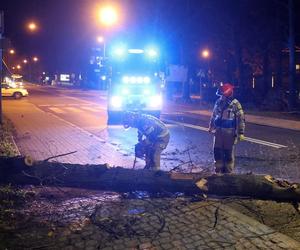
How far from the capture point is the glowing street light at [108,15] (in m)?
24.8

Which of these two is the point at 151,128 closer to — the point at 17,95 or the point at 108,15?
the point at 108,15

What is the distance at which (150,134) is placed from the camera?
738 centimetres

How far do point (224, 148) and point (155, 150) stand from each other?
4.44 ft

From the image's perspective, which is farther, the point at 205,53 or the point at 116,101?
the point at 205,53

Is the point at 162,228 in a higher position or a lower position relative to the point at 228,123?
lower

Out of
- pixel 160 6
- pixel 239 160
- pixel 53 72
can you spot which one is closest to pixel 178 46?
pixel 160 6

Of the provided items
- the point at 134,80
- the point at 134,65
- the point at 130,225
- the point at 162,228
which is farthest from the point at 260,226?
the point at 134,65

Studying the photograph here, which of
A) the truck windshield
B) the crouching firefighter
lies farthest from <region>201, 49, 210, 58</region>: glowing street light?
the crouching firefighter

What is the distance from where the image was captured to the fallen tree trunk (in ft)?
20.4

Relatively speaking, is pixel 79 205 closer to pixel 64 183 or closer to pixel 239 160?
pixel 64 183

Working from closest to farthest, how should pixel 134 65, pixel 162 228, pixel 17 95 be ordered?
pixel 162 228, pixel 134 65, pixel 17 95

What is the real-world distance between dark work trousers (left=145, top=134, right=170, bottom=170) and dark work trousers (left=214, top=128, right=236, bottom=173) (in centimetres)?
103

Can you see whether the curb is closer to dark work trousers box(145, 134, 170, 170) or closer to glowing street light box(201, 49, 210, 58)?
dark work trousers box(145, 134, 170, 170)

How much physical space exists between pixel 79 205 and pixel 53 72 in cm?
9809
